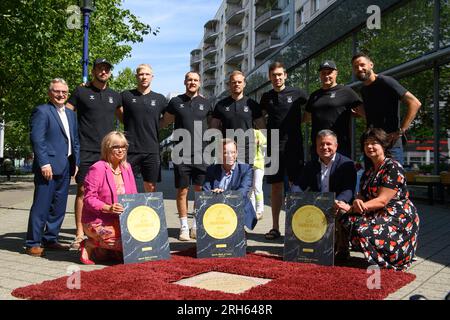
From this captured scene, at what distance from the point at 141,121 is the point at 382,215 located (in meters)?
3.20

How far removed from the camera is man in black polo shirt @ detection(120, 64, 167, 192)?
6191mm

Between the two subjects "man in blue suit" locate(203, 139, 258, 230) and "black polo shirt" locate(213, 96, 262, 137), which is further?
"black polo shirt" locate(213, 96, 262, 137)

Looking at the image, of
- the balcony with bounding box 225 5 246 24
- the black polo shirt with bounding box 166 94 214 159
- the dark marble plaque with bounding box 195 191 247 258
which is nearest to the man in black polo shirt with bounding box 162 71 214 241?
the black polo shirt with bounding box 166 94 214 159

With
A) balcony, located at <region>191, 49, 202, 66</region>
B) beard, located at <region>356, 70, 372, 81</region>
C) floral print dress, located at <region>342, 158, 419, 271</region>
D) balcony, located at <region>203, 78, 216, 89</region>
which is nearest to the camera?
floral print dress, located at <region>342, 158, 419, 271</region>

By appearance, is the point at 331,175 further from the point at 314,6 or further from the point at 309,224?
the point at 314,6

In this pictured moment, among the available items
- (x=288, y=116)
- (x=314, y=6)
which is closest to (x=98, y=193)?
(x=288, y=116)

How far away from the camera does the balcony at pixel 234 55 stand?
56.5m

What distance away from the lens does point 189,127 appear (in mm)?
6395

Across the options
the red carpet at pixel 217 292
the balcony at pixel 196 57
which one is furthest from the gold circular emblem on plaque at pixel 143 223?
the balcony at pixel 196 57

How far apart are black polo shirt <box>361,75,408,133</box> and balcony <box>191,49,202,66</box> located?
84636mm

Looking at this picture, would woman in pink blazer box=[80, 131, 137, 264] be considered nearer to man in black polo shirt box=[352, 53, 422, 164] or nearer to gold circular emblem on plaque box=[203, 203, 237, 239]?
gold circular emblem on plaque box=[203, 203, 237, 239]

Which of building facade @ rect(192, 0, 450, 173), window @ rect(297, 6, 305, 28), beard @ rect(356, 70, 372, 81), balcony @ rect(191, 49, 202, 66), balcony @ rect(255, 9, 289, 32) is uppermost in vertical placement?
balcony @ rect(191, 49, 202, 66)

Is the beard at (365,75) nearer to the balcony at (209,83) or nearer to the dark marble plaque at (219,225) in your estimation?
the dark marble plaque at (219,225)

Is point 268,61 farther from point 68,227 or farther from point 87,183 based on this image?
point 87,183
